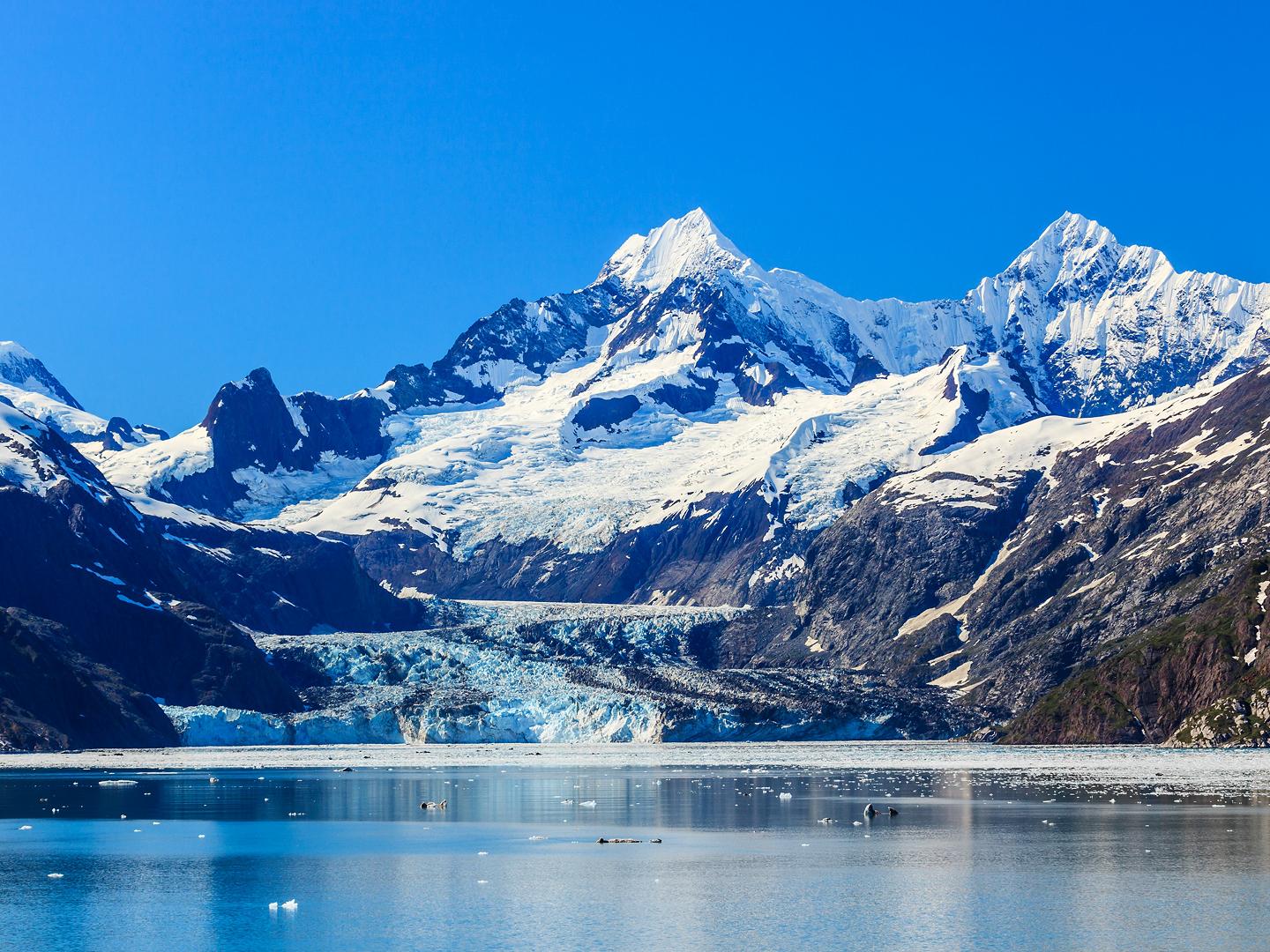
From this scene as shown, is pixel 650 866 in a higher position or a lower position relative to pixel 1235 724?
lower

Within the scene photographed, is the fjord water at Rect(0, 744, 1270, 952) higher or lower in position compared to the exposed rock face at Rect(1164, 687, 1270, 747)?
lower

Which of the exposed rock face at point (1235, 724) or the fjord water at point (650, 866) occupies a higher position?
the exposed rock face at point (1235, 724)

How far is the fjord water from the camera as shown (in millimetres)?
59781

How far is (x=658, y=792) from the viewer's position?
128000mm

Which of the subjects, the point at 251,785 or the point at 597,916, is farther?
the point at 251,785

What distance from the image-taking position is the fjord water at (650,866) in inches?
2354

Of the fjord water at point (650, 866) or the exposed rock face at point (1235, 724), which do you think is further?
the exposed rock face at point (1235, 724)

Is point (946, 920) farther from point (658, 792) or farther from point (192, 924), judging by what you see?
point (658, 792)

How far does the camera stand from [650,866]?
76750 millimetres

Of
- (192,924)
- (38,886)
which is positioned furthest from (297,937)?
(38,886)

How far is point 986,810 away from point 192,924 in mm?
55709

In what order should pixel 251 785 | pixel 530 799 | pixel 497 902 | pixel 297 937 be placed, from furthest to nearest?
pixel 251 785 < pixel 530 799 < pixel 497 902 < pixel 297 937

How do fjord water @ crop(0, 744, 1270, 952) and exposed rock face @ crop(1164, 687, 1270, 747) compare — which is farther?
exposed rock face @ crop(1164, 687, 1270, 747)

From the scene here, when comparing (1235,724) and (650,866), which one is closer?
(650,866)
